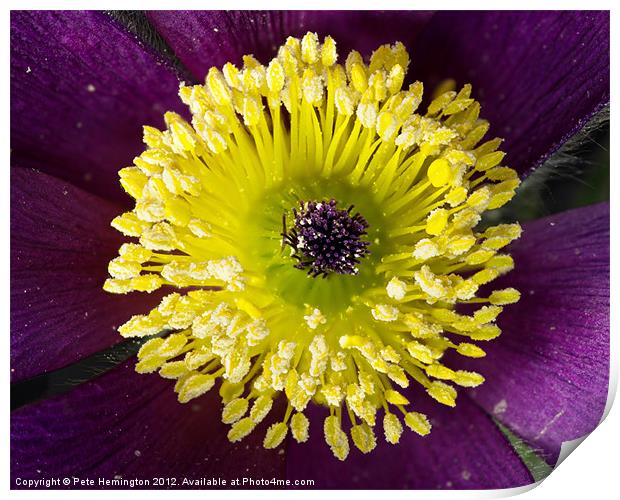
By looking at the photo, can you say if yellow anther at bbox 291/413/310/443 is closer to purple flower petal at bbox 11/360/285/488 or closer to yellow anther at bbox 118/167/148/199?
purple flower petal at bbox 11/360/285/488

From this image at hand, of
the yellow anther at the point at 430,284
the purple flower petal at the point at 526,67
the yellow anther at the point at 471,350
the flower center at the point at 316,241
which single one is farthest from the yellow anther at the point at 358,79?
the yellow anther at the point at 471,350

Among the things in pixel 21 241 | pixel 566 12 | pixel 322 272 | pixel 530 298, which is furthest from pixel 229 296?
pixel 566 12

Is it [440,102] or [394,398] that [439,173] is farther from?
[394,398]

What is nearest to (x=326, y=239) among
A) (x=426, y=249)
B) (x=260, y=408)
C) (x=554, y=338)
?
(x=426, y=249)

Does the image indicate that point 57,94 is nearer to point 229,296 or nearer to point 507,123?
point 229,296

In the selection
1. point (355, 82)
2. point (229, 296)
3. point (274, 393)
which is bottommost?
point (274, 393)
